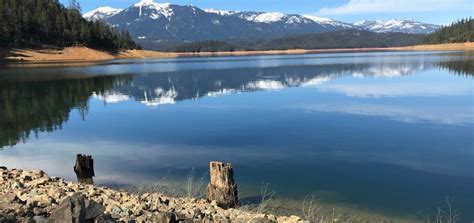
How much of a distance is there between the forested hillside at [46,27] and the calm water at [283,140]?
298ft

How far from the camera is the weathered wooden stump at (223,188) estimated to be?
1280 cm

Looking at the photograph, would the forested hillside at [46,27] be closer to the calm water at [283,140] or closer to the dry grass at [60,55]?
the dry grass at [60,55]

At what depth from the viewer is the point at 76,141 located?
21891 millimetres

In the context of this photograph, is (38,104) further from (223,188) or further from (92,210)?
(92,210)

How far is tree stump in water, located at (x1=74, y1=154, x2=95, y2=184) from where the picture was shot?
15.8m

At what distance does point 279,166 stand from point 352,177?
8.70ft

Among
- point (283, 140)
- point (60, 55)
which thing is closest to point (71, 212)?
point (283, 140)

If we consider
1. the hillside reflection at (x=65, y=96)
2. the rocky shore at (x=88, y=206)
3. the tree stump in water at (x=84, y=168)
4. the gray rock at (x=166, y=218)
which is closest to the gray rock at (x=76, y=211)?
the rocky shore at (x=88, y=206)

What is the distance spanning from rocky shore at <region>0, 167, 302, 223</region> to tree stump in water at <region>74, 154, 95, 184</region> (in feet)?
4.88

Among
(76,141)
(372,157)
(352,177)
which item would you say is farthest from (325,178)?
(76,141)

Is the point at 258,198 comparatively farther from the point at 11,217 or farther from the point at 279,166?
the point at 11,217

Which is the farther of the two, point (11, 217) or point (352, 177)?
point (352, 177)

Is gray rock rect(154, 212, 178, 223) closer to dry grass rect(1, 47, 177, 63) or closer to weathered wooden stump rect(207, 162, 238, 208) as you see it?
weathered wooden stump rect(207, 162, 238, 208)

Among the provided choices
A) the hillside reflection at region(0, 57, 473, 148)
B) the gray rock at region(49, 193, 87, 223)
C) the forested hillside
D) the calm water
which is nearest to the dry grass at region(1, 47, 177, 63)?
the forested hillside
